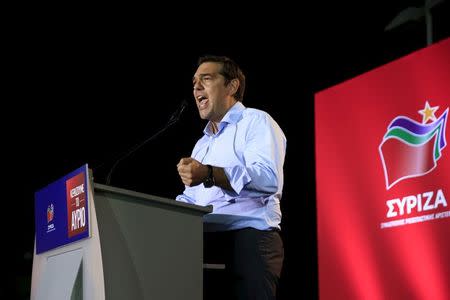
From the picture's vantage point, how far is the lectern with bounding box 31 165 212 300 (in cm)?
145

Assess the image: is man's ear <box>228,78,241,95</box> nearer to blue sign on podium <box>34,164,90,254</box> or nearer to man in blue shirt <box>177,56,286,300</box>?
man in blue shirt <box>177,56,286,300</box>

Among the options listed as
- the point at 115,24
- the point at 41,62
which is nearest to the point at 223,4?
the point at 115,24

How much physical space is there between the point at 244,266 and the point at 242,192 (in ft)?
0.74

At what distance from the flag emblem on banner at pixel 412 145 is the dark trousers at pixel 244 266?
2018mm

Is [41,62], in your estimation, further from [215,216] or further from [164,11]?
[215,216]

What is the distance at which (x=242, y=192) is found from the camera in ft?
6.05

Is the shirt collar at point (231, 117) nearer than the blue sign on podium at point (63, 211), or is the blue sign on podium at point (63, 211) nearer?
the blue sign on podium at point (63, 211)

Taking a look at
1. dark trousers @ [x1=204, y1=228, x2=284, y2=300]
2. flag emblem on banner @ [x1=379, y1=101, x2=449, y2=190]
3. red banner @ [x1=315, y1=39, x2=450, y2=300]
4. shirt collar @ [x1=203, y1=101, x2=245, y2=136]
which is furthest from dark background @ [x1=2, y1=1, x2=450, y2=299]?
dark trousers @ [x1=204, y1=228, x2=284, y2=300]

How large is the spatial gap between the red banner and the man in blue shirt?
1.83 metres

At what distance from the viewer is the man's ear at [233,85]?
2.21m

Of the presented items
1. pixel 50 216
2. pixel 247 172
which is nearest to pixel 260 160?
pixel 247 172

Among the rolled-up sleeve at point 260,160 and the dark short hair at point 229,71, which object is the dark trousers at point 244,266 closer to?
the rolled-up sleeve at point 260,160

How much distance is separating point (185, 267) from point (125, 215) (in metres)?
0.23

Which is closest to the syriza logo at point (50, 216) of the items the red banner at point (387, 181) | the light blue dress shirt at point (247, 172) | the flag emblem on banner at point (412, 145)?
the light blue dress shirt at point (247, 172)
